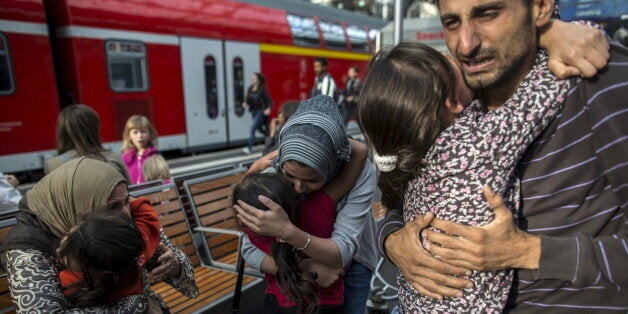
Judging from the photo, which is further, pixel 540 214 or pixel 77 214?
pixel 77 214

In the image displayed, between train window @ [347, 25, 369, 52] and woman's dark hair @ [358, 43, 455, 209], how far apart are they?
1341 centimetres

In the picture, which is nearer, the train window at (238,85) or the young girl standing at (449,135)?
the young girl standing at (449,135)

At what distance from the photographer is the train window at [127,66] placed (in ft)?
25.9

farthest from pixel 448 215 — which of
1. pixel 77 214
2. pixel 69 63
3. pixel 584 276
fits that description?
pixel 69 63

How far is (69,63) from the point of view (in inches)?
296

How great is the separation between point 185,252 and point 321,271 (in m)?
1.93

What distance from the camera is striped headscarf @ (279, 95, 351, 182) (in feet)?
5.04

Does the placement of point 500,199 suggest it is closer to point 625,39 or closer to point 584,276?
point 584,276

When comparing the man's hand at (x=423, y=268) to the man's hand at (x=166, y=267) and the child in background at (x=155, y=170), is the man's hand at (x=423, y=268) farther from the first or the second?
the child in background at (x=155, y=170)

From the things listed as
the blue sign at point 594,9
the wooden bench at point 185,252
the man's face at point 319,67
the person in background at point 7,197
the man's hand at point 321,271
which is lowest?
the wooden bench at point 185,252

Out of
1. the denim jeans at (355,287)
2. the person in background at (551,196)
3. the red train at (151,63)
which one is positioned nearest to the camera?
the person in background at (551,196)

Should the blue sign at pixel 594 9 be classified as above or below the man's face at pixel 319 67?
above

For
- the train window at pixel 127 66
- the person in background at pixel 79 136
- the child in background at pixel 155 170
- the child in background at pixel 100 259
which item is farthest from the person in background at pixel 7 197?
the train window at pixel 127 66

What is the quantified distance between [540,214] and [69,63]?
8232 mm
